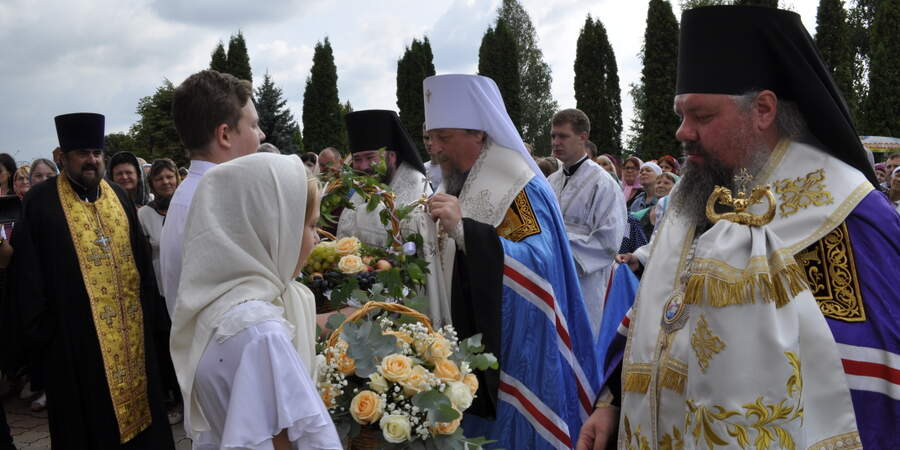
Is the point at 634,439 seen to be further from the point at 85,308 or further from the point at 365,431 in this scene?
the point at 85,308

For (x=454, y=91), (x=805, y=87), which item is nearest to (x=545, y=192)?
(x=454, y=91)

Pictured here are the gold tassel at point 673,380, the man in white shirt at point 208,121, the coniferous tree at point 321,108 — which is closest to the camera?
the gold tassel at point 673,380

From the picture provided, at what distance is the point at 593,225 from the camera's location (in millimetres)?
6402

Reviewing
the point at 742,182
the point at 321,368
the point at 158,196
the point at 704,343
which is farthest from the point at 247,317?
the point at 158,196

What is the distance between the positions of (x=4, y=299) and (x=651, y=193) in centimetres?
708

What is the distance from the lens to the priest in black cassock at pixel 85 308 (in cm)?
462

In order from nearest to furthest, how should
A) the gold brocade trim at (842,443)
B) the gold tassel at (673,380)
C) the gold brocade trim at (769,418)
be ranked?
the gold brocade trim at (769,418) < the gold brocade trim at (842,443) < the gold tassel at (673,380)

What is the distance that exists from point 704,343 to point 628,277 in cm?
153

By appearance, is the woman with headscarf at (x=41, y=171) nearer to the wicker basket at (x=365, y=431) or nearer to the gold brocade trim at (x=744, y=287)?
the wicker basket at (x=365, y=431)

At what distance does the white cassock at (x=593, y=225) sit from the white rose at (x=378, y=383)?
3.88m

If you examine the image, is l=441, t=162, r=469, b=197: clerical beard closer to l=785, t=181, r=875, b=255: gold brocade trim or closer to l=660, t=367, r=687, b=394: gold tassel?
l=660, t=367, r=687, b=394: gold tassel

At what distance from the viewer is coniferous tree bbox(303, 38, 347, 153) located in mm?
36469

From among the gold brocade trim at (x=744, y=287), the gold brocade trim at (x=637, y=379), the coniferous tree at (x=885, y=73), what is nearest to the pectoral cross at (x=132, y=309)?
the gold brocade trim at (x=637, y=379)

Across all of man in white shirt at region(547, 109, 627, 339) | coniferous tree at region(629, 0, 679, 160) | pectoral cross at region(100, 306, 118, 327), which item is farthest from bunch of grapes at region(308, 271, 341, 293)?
coniferous tree at region(629, 0, 679, 160)
